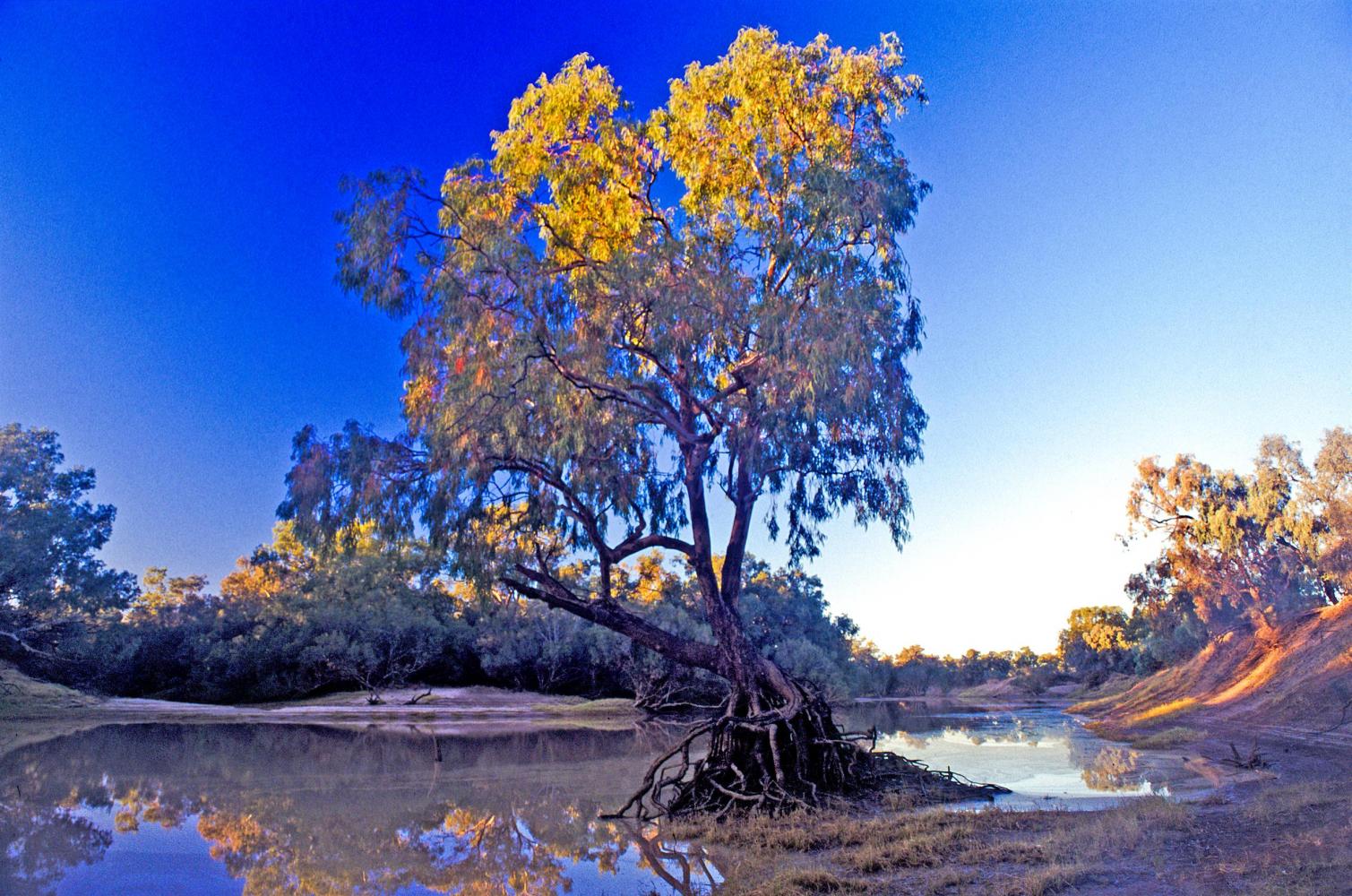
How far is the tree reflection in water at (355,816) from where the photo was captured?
283 inches

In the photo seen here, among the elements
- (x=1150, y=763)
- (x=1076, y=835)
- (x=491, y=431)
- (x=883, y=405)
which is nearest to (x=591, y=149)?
(x=491, y=431)

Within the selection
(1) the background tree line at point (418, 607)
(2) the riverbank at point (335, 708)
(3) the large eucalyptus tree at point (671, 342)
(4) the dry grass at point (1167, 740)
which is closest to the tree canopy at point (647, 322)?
(3) the large eucalyptus tree at point (671, 342)

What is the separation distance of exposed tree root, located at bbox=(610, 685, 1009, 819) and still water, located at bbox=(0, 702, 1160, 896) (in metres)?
0.87

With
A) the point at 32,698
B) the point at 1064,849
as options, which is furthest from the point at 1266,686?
the point at 32,698

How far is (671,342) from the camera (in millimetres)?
11391

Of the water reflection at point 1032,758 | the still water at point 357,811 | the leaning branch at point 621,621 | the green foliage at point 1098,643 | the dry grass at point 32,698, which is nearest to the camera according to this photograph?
the still water at point 357,811

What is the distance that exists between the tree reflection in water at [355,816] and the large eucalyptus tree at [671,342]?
194cm

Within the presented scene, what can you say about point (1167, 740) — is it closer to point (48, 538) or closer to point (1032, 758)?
point (1032, 758)

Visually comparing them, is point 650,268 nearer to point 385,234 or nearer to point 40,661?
point 385,234

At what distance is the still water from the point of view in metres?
7.13

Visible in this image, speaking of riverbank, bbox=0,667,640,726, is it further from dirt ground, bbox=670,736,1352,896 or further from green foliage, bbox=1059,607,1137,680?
green foliage, bbox=1059,607,1137,680

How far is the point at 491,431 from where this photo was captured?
1107 centimetres

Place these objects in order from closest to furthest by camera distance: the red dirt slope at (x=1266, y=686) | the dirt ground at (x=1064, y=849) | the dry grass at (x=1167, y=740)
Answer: the dirt ground at (x=1064, y=849) → the dry grass at (x=1167, y=740) → the red dirt slope at (x=1266, y=686)

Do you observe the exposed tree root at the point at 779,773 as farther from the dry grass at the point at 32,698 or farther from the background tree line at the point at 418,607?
the dry grass at the point at 32,698
